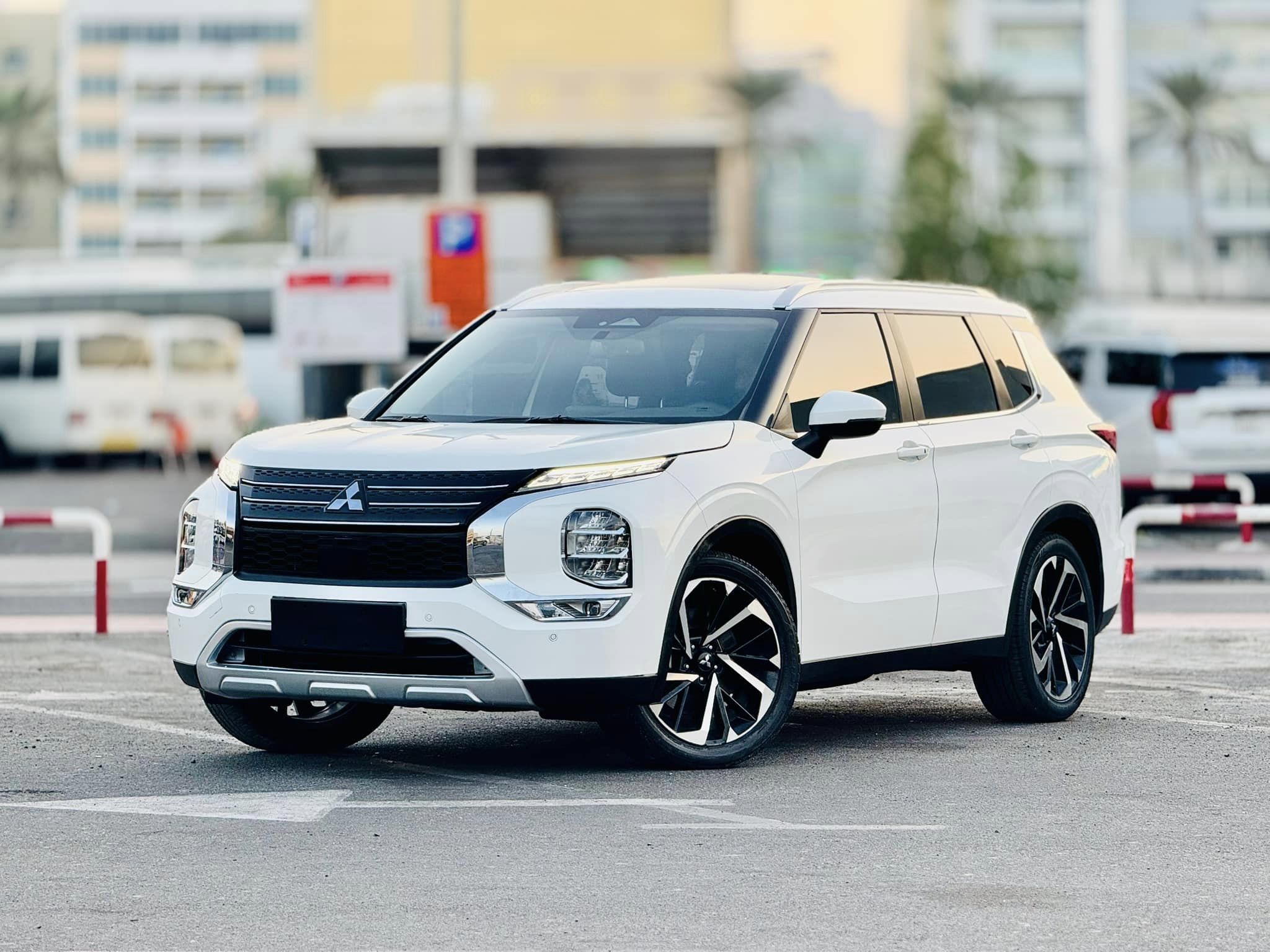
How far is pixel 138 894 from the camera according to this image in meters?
6.48

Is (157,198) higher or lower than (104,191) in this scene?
lower

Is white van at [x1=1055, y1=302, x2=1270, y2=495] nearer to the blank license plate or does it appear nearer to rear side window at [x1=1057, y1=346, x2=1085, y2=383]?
rear side window at [x1=1057, y1=346, x2=1085, y2=383]

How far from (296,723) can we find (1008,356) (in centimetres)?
341

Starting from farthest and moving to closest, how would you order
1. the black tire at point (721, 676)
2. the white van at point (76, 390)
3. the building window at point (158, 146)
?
Result: the building window at point (158, 146), the white van at point (76, 390), the black tire at point (721, 676)

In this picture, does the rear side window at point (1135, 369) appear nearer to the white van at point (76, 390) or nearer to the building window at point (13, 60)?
the white van at point (76, 390)

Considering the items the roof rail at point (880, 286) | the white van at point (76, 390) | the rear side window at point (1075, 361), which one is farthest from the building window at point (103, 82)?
the roof rail at point (880, 286)

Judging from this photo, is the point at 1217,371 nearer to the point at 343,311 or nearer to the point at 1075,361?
the point at 1075,361

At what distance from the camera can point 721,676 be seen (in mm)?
8492

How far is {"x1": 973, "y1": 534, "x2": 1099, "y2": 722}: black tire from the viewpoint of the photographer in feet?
32.2

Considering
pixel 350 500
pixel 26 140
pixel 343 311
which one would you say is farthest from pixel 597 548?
pixel 26 140

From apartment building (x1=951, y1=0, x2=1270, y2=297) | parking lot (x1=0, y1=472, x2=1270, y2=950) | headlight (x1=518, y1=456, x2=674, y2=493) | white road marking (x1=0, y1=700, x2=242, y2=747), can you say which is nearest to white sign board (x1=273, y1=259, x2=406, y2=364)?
parking lot (x1=0, y1=472, x2=1270, y2=950)

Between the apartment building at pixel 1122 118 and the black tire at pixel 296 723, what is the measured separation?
9650cm

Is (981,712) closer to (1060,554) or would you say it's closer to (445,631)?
(1060,554)

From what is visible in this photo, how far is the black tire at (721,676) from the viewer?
328 inches
